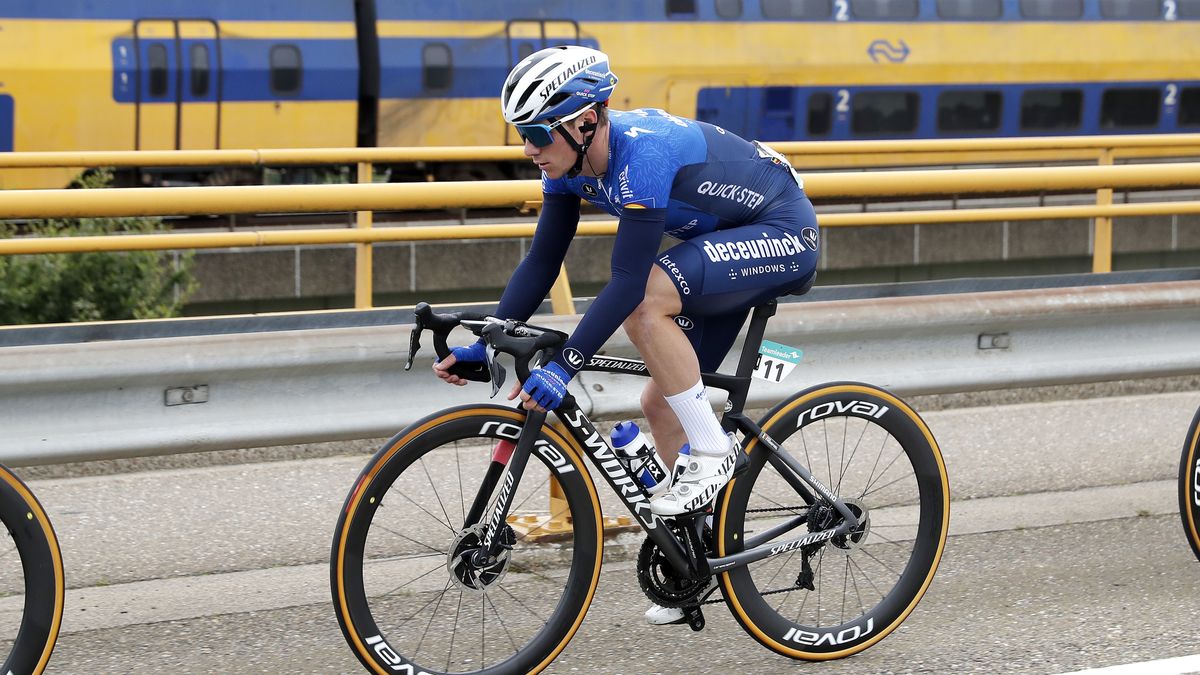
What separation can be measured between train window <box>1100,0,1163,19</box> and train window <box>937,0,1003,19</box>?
1764mm

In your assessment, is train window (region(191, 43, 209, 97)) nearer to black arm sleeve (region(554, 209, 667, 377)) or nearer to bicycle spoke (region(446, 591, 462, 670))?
bicycle spoke (region(446, 591, 462, 670))

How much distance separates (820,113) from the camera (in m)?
21.2

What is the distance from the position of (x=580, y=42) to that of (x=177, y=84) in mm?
5095

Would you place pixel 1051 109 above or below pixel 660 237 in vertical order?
below

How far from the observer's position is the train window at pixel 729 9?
2011 centimetres

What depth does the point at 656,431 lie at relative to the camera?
168 inches

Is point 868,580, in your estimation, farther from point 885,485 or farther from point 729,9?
point 729,9

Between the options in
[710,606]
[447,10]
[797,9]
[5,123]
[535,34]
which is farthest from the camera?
[797,9]

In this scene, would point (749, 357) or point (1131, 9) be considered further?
point (1131, 9)

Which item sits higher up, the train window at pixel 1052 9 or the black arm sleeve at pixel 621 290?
the train window at pixel 1052 9

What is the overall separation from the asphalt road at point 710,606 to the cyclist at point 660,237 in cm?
77

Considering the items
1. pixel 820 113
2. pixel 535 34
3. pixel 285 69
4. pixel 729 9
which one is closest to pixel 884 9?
pixel 820 113

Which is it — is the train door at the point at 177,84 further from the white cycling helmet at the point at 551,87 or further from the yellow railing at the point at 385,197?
the white cycling helmet at the point at 551,87

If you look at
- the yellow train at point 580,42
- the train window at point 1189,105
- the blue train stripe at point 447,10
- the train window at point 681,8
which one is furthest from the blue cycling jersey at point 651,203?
the train window at point 1189,105
